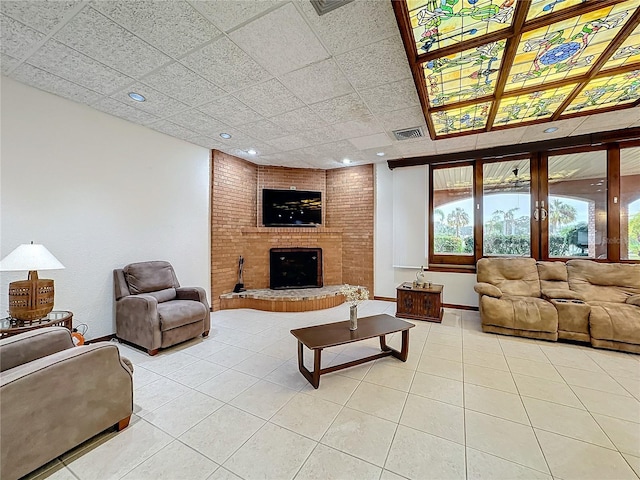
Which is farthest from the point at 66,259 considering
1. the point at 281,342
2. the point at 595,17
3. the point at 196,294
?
the point at 595,17

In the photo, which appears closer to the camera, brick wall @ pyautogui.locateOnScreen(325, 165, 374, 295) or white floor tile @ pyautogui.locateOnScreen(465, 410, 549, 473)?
white floor tile @ pyautogui.locateOnScreen(465, 410, 549, 473)

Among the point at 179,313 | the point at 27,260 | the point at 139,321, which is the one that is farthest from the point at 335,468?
the point at 27,260

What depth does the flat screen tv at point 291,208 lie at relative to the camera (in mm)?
5496

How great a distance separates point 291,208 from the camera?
221 inches

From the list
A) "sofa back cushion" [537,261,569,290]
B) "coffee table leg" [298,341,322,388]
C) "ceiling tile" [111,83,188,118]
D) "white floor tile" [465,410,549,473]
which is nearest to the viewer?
"white floor tile" [465,410,549,473]

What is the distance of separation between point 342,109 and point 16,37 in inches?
111

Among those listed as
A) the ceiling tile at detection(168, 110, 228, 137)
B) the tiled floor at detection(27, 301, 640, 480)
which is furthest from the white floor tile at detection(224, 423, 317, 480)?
the ceiling tile at detection(168, 110, 228, 137)

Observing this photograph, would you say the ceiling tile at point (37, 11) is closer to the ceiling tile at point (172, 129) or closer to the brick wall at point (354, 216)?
the ceiling tile at point (172, 129)

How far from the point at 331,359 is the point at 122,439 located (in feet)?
5.84

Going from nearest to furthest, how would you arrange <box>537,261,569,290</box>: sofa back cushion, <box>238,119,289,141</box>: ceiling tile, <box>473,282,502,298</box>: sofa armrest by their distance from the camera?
1. <box>238,119,289,141</box>: ceiling tile
2. <box>473,282,502,298</box>: sofa armrest
3. <box>537,261,569,290</box>: sofa back cushion

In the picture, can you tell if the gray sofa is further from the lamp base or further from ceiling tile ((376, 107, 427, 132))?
ceiling tile ((376, 107, 427, 132))

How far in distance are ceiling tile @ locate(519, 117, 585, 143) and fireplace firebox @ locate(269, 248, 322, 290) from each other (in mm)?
3888

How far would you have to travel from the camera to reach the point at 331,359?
284 cm

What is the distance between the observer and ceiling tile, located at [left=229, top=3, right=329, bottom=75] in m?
1.88
